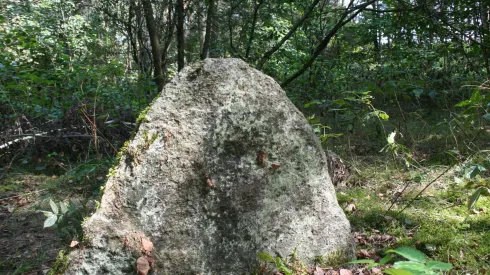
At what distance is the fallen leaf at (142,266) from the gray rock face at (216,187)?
0.03 meters

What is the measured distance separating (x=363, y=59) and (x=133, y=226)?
7.29 metres

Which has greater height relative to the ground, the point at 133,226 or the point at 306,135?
the point at 306,135

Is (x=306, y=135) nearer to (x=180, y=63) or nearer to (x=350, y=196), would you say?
(x=350, y=196)

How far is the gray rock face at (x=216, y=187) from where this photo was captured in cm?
208

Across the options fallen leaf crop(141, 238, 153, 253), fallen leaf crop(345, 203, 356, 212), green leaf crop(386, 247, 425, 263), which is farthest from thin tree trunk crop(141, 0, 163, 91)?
green leaf crop(386, 247, 425, 263)

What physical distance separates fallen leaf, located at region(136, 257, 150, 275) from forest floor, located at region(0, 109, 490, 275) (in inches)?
16.1

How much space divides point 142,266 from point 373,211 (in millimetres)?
2164

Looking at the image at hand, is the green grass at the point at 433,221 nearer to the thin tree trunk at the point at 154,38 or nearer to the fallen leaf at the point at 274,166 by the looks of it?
the fallen leaf at the point at 274,166

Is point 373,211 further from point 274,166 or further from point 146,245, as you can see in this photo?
point 146,245

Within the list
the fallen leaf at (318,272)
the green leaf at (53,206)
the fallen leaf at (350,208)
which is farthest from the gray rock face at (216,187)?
the fallen leaf at (350,208)

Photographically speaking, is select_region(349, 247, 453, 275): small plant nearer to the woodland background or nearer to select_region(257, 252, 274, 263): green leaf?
select_region(257, 252, 274, 263): green leaf

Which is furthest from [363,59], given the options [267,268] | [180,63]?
[267,268]

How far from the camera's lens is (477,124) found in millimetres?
5562

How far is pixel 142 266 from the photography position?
198 centimetres
